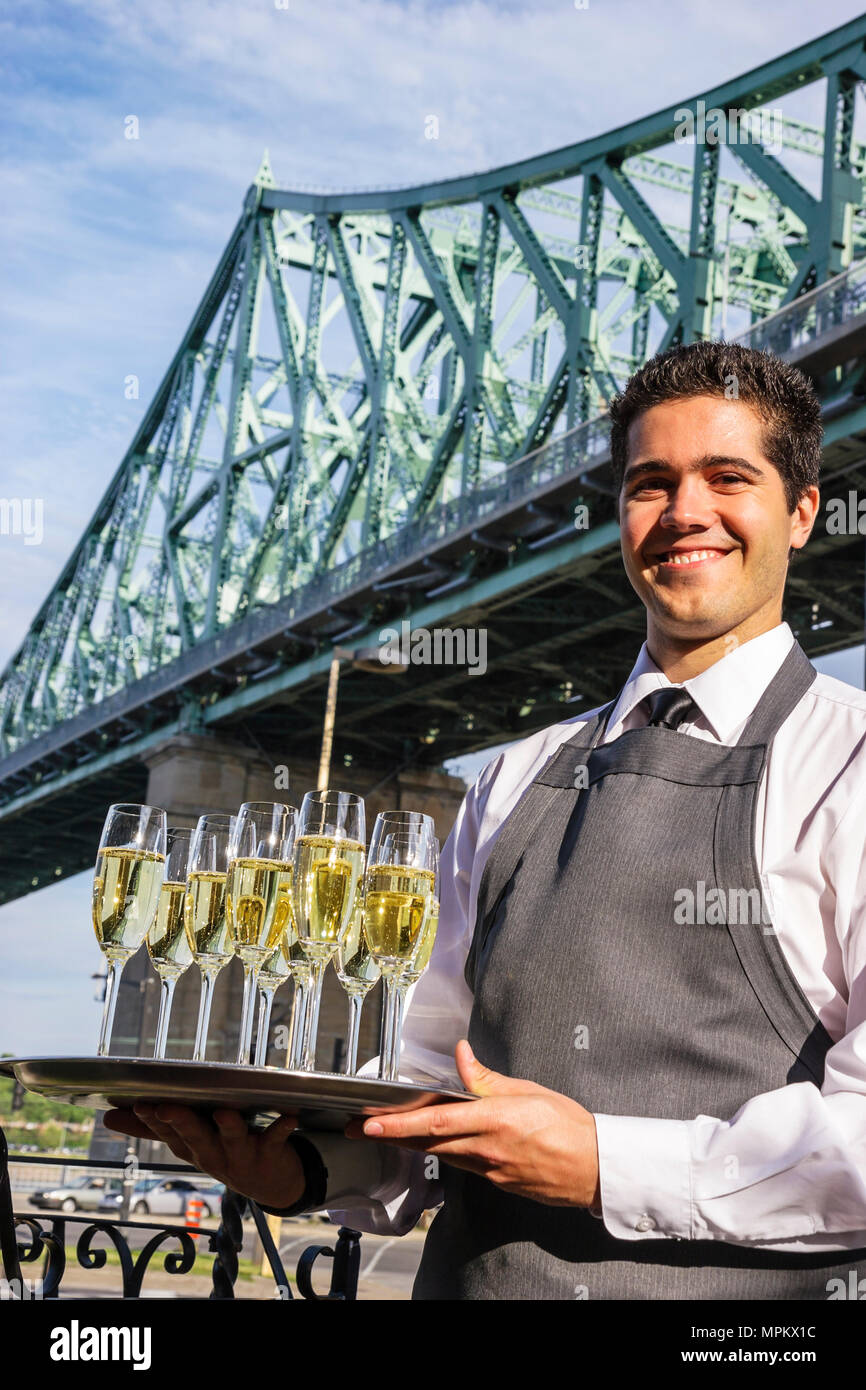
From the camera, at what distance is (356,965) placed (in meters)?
2.66

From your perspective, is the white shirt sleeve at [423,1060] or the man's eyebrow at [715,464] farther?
the man's eyebrow at [715,464]

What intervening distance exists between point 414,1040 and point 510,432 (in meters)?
31.0

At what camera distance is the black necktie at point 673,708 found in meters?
2.66

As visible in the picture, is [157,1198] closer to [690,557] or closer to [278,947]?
[278,947]

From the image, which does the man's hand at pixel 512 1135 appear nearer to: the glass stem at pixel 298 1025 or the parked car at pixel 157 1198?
the glass stem at pixel 298 1025

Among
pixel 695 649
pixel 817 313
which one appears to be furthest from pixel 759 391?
pixel 817 313

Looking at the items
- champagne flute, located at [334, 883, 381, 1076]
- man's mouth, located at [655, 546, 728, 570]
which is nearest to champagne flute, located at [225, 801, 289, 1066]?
champagne flute, located at [334, 883, 381, 1076]

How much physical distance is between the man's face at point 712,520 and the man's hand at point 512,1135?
3.03 feet

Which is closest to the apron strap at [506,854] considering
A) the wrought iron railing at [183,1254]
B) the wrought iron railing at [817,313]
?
the wrought iron railing at [183,1254]

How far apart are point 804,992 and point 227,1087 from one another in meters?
0.80

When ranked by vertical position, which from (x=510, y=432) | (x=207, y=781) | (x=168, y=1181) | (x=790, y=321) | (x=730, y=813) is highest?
(x=510, y=432)
